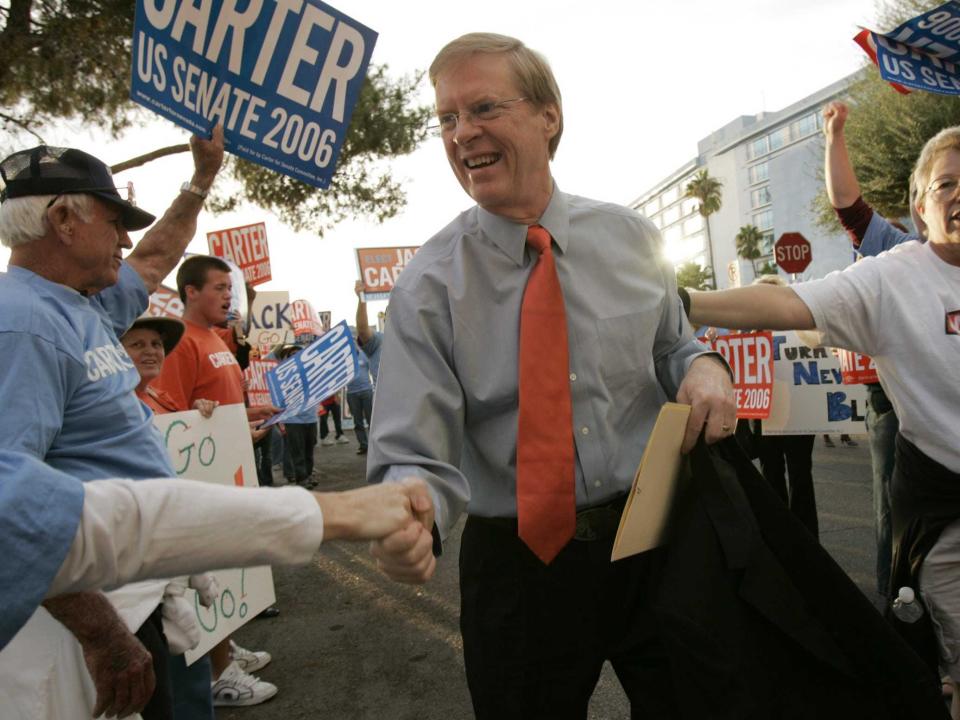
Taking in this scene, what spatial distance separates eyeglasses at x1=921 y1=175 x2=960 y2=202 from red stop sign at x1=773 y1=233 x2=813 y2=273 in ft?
29.8

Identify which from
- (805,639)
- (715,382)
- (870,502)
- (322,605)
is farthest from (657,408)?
(870,502)

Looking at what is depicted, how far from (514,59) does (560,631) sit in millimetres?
1357

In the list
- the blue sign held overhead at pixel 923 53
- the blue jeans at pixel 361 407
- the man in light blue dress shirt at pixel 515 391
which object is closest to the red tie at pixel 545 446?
the man in light blue dress shirt at pixel 515 391

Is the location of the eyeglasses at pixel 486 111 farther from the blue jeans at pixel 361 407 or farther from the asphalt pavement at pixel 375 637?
the blue jeans at pixel 361 407

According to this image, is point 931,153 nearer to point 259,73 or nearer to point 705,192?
point 259,73

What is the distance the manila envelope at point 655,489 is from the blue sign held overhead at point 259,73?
1825 mm

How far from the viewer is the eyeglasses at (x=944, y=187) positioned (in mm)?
1996

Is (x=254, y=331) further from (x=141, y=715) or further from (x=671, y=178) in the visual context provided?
(x=671, y=178)

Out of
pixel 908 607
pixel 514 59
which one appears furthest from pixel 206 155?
pixel 908 607

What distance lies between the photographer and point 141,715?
1.93m

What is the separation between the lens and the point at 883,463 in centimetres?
361

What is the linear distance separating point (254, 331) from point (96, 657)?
1097cm

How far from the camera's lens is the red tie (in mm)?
1549

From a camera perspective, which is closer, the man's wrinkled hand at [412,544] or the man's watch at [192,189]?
the man's wrinkled hand at [412,544]
